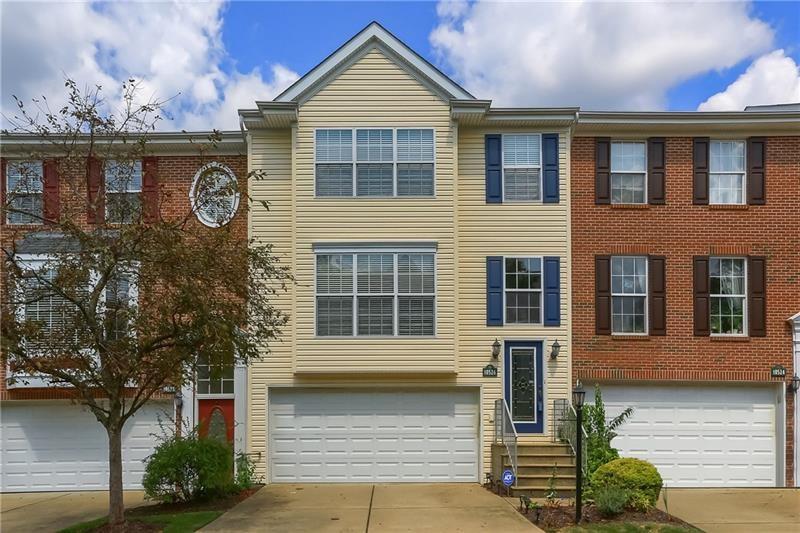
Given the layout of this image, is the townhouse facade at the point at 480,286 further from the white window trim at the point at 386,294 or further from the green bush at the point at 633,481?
the green bush at the point at 633,481

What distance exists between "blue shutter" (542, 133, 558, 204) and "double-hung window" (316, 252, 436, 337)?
9.59 ft

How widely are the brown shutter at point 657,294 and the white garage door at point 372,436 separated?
4.27 m

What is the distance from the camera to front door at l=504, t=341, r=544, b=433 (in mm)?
14789

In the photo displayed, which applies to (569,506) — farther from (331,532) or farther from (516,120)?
(516,120)

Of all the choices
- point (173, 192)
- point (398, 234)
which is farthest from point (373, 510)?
point (173, 192)

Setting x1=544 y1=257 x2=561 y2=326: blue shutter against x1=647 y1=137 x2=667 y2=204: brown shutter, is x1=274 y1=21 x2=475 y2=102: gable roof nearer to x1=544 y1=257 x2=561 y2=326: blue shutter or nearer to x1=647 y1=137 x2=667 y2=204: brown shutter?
x1=544 y1=257 x2=561 y2=326: blue shutter

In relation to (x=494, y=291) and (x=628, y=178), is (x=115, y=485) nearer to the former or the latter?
(x=494, y=291)

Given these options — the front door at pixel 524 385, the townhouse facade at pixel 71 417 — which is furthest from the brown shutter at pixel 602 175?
the townhouse facade at pixel 71 417

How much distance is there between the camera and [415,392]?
15016 millimetres

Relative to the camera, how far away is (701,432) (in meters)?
15.2

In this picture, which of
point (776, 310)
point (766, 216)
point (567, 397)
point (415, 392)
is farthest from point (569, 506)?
point (766, 216)

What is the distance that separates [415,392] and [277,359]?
10.1 ft

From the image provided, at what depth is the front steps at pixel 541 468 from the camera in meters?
13.0

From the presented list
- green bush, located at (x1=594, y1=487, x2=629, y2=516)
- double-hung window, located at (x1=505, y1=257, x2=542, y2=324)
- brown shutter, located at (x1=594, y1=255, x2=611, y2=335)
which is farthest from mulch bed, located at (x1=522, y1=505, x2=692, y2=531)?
brown shutter, located at (x1=594, y1=255, x2=611, y2=335)
